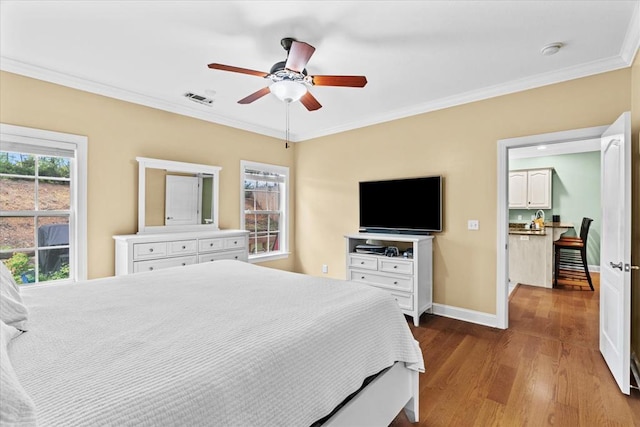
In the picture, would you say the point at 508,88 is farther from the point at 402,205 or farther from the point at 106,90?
the point at 106,90

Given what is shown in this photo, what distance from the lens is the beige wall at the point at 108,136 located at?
9.09 feet

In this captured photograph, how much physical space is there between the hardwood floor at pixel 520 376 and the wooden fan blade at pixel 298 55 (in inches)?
94.7

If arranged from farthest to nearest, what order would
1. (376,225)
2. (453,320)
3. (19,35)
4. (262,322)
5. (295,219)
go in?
1. (295,219)
2. (376,225)
3. (453,320)
4. (19,35)
5. (262,322)

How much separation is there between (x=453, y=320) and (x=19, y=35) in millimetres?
4763

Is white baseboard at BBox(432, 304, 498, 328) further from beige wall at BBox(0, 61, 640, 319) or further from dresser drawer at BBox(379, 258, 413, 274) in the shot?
dresser drawer at BBox(379, 258, 413, 274)

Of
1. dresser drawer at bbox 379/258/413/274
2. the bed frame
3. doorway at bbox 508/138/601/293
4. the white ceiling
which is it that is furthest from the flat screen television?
doorway at bbox 508/138/601/293

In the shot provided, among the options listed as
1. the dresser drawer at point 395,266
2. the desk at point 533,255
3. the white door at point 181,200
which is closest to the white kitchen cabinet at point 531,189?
the desk at point 533,255

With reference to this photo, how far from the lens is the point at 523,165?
22.5 ft

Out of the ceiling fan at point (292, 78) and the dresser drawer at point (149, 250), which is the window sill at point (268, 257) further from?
the ceiling fan at point (292, 78)

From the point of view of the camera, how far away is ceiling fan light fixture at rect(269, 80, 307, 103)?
231 centimetres

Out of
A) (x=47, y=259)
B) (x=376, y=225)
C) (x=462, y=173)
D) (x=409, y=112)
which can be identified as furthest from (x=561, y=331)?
(x=47, y=259)

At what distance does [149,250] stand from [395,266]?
2.68 meters

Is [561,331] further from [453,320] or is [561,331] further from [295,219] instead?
[295,219]

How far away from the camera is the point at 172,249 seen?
3305 mm
